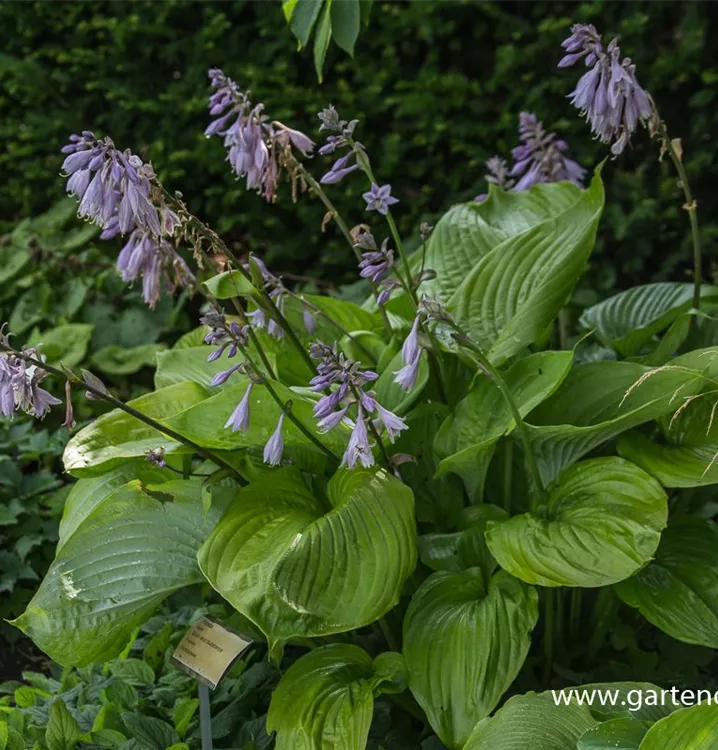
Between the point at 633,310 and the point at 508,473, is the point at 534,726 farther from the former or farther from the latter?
the point at 633,310

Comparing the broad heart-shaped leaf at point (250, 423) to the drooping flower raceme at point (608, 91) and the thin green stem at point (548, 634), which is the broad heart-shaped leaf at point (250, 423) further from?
the drooping flower raceme at point (608, 91)

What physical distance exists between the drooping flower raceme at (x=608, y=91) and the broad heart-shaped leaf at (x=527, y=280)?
0.41ft

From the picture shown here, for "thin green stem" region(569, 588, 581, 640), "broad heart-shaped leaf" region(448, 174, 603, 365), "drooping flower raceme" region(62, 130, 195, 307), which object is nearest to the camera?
"drooping flower raceme" region(62, 130, 195, 307)

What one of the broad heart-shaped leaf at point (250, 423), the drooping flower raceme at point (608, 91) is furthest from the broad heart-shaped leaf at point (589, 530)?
the drooping flower raceme at point (608, 91)

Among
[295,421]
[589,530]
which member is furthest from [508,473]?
[295,421]

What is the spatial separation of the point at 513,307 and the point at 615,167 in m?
1.81

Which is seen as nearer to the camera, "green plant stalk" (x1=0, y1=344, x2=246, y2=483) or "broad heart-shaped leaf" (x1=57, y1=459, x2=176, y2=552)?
"green plant stalk" (x1=0, y1=344, x2=246, y2=483)

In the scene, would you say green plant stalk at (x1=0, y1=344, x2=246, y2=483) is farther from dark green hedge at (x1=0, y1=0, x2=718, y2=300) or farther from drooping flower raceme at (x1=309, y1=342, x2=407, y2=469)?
dark green hedge at (x1=0, y1=0, x2=718, y2=300)

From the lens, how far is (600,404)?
5.69 ft

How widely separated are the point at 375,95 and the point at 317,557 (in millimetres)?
2414

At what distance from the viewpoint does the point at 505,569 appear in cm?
155

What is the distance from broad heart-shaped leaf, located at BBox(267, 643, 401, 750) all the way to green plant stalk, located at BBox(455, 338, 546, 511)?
1.24 feet

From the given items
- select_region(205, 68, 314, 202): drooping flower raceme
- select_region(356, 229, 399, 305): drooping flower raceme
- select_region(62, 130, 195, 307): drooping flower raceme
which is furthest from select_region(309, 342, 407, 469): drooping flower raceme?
select_region(205, 68, 314, 202): drooping flower raceme

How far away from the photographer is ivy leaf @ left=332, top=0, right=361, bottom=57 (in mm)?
1587
